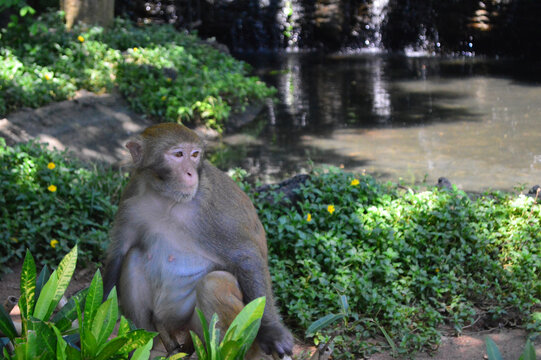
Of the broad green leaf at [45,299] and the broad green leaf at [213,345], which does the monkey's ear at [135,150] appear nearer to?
the broad green leaf at [45,299]

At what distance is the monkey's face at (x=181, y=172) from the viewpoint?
3.09 m

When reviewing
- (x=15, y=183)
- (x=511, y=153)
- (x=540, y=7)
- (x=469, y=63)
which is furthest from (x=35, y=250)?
(x=540, y=7)

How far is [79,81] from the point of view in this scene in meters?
8.50

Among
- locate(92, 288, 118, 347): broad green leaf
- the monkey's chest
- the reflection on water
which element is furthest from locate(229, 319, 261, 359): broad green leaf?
the reflection on water

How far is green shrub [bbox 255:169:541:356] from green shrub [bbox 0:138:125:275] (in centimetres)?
127

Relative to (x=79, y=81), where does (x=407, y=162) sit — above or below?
below

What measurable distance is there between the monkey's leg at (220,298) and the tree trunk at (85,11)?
28.6ft

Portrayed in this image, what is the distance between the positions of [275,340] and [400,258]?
66.5 inches

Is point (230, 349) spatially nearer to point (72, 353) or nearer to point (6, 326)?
point (72, 353)

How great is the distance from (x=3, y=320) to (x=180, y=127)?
1247 millimetres

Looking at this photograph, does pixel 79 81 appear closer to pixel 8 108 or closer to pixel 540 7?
pixel 8 108

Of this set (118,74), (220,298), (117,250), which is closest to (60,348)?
(220,298)

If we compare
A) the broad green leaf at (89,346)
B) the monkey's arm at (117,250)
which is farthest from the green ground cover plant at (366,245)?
the broad green leaf at (89,346)

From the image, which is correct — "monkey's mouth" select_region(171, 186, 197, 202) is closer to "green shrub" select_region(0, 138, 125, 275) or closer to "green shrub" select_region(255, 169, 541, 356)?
"green shrub" select_region(255, 169, 541, 356)
